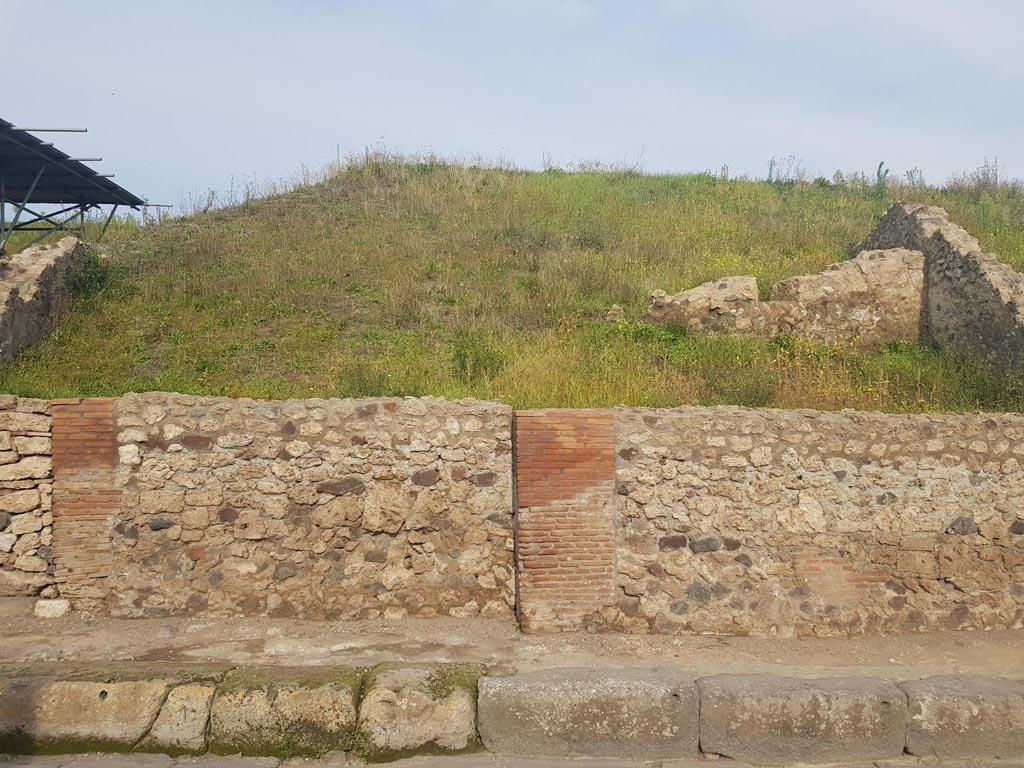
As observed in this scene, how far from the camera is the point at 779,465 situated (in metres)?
5.83

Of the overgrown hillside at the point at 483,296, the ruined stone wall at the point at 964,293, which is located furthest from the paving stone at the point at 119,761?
the ruined stone wall at the point at 964,293

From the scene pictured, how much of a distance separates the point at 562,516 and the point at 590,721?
1.46m

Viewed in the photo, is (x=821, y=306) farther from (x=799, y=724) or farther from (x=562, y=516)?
(x=799, y=724)

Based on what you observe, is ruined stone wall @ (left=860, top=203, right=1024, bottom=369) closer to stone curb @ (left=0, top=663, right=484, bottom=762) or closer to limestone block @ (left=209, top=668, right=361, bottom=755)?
stone curb @ (left=0, top=663, right=484, bottom=762)

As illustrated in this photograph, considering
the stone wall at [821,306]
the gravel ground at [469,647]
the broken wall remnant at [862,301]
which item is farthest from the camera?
the stone wall at [821,306]

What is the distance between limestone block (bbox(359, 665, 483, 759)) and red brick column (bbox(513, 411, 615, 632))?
103 cm

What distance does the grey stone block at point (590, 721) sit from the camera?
4.68 meters

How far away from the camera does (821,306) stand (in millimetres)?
10289

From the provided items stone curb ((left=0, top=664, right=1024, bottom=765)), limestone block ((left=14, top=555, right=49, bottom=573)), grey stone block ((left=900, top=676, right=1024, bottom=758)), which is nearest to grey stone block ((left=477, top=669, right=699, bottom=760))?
stone curb ((left=0, top=664, right=1024, bottom=765))

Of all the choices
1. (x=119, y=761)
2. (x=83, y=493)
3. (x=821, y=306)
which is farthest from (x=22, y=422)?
(x=821, y=306)

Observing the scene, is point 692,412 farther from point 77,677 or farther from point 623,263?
point 623,263

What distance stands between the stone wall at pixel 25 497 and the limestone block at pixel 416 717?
9.26 ft

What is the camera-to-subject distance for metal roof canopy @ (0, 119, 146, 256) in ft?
37.6

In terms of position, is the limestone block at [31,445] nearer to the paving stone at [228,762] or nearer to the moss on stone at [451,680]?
the paving stone at [228,762]
